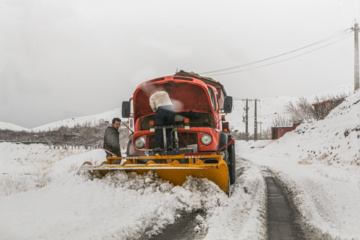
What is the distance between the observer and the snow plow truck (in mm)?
4340

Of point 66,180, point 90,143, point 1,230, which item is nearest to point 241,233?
point 1,230

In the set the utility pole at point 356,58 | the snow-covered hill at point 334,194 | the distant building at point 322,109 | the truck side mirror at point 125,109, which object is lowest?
the snow-covered hill at point 334,194

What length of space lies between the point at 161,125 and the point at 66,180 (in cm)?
191

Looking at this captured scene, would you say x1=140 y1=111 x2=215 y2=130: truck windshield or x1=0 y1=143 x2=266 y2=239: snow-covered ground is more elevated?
x1=140 y1=111 x2=215 y2=130: truck windshield

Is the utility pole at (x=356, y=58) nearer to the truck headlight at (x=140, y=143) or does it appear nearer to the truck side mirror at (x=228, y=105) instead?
the truck side mirror at (x=228, y=105)

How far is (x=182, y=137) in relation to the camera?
17.1 ft

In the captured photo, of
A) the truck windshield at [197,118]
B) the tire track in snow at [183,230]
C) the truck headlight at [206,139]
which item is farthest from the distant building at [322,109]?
the tire track in snow at [183,230]

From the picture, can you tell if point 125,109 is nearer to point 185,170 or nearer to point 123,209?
point 185,170

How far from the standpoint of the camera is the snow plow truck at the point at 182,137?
14.2 feet

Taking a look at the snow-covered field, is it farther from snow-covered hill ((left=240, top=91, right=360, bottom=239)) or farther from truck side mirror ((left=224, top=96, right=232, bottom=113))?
truck side mirror ((left=224, top=96, right=232, bottom=113))

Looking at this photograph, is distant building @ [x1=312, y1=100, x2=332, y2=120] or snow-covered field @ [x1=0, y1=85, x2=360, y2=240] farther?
distant building @ [x1=312, y1=100, x2=332, y2=120]

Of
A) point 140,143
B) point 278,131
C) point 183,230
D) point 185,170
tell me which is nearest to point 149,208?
point 183,230

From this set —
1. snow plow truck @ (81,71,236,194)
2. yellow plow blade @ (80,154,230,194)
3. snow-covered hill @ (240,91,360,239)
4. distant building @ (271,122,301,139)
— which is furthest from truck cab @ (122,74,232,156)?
distant building @ (271,122,301,139)

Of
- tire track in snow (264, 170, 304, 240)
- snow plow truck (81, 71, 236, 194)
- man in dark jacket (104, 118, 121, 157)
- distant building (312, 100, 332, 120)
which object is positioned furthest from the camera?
distant building (312, 100, 332, 120)
